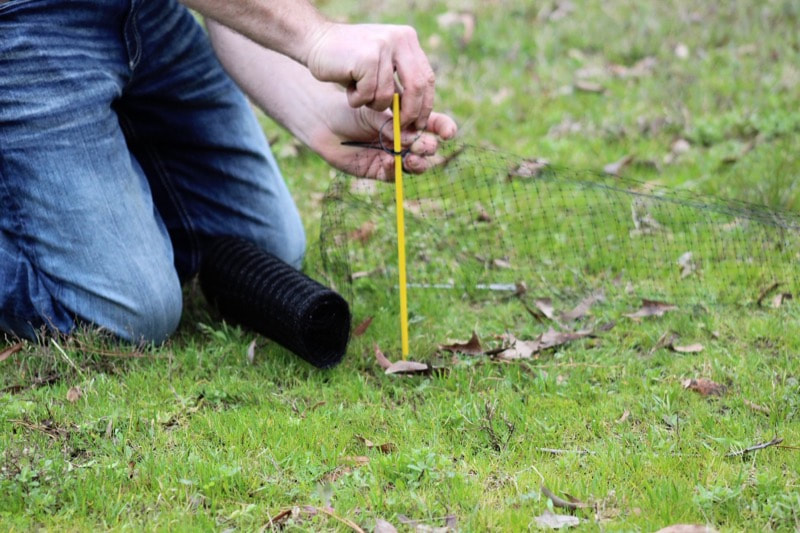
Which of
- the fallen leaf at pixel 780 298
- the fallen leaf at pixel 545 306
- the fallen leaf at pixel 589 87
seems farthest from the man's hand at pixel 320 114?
the fallen leaf at pixel 589 87

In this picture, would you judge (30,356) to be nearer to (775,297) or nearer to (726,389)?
(726,389)

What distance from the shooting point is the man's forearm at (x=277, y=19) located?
2973mm

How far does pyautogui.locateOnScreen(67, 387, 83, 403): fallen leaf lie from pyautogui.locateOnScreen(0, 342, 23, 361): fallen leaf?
34 centimetres

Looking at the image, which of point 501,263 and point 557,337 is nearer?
point 557,337

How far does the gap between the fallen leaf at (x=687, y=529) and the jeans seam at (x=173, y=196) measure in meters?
2.22

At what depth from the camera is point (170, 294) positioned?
3281 millimetres

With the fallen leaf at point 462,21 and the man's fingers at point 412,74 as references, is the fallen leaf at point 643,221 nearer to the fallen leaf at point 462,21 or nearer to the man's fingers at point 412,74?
the man's fingers at point 412,74

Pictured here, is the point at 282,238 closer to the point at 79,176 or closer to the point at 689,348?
the point at 79,176

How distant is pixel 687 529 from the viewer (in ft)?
7.00

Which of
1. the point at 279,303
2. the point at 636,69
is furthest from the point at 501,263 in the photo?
the point at 636,69

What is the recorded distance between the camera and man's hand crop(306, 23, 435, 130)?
2.88 meters

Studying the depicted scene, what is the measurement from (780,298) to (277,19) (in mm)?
2028

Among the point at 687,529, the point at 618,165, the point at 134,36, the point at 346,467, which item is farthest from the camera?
the point at 618,165

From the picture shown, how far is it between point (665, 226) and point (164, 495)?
253 centimetres
